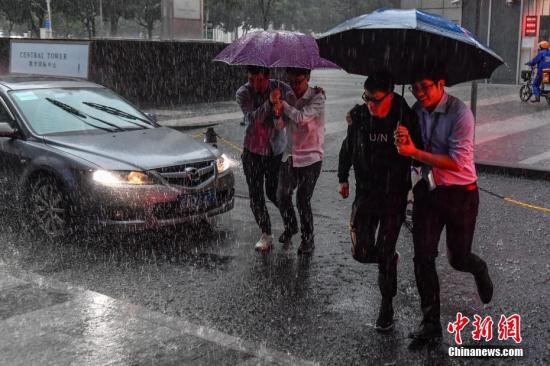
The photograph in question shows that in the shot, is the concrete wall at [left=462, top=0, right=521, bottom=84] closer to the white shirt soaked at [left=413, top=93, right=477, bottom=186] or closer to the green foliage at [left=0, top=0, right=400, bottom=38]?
the green foliage at [left=0, top=0, right=400, bottom=38]

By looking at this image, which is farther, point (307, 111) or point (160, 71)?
point (160, 71)

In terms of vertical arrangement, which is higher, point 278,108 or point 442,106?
point 442,106

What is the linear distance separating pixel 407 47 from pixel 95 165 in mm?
3221

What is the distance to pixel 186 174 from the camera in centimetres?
641

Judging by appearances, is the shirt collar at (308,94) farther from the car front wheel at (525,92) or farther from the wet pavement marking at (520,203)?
the car front wheel at (525,92)

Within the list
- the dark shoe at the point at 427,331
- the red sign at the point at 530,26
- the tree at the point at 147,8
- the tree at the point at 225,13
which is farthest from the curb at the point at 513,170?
the tree at the point at 147,8

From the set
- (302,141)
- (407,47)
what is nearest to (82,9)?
(302,141)

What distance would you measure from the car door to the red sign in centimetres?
2411

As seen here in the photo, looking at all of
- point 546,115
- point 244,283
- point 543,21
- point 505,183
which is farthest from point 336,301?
point 543,21

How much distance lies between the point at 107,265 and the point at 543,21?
82.1ft

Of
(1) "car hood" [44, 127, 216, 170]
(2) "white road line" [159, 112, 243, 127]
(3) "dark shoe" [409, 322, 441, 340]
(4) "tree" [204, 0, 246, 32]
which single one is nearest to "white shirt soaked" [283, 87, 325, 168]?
(1) "car hood" [44, 127, 216, 170]

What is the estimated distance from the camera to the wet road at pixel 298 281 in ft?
14.3

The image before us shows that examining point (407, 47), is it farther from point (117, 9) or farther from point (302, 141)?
point (117, 9)

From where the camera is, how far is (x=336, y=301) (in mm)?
5059
